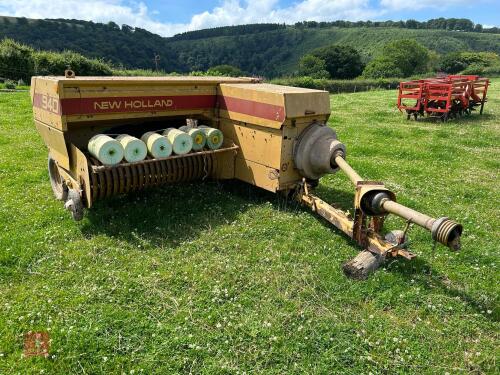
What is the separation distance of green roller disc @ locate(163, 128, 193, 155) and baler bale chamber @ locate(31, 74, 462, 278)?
14cm

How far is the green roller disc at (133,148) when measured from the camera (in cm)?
683

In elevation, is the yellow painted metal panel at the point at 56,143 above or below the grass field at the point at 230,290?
above

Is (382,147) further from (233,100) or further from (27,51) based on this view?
(27,51)

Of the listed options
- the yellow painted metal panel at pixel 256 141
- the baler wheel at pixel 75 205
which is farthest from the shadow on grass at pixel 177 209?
the yellow painted metal panel at pixel 256 141

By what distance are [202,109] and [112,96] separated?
73.0 inches

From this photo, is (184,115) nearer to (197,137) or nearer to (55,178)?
(197,137)

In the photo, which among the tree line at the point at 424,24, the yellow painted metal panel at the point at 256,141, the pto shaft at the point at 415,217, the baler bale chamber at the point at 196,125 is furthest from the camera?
the tree line at the point at 424,24

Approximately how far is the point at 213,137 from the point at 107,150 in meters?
2.07

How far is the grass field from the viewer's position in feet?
14.6

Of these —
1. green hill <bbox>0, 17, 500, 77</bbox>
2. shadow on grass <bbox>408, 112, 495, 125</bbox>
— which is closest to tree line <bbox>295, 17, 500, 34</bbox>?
green hill <bbox>0, 17, 500, 77</bbox>

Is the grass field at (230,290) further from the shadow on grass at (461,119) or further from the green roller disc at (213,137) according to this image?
the shadow on grass at (461,119)

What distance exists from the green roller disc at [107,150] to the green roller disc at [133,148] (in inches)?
3.8

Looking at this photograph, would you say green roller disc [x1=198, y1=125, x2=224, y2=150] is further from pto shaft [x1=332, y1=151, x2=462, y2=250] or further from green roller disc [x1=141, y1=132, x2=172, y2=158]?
pto shaft [x1=332, y1=151, x2=462, y2=250]

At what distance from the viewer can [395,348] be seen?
4.62 m
